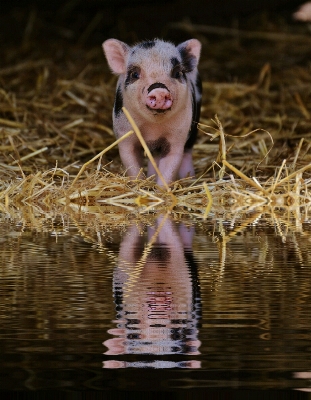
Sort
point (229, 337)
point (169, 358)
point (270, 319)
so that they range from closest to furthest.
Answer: point (169, 358) < point (229, 337) < point (270, 319)

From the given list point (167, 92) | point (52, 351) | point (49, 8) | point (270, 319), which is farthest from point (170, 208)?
point (49, 8)

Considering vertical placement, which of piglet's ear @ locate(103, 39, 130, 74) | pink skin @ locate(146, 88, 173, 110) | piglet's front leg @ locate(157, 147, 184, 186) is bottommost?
piglet's front leg @ locate(157, 147, 184, 186)

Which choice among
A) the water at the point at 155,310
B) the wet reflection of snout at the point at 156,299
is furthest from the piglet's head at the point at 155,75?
the wet reflection of snout at the point at 156,299

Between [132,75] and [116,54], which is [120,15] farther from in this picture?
[132,75]

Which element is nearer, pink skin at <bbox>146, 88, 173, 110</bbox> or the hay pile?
the hay pile

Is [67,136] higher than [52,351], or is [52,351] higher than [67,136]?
[67,136]

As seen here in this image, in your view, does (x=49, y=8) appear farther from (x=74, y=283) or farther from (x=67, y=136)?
(x=74, y=283)

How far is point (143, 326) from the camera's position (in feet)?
6.82

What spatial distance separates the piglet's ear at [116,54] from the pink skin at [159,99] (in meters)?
0.50

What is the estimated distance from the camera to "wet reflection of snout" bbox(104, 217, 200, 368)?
1.90 meters

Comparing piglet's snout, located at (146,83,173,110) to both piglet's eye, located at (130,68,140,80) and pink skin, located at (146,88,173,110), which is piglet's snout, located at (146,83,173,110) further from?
piglet's eye, located at (130,68,140,80)

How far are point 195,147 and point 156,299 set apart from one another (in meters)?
4.12

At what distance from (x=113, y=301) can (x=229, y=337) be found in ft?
1.46

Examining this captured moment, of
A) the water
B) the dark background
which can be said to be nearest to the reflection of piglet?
the water
